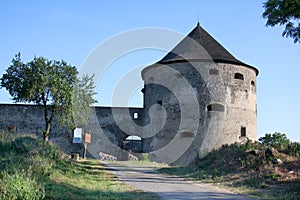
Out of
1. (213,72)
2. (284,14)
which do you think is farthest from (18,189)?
(213,72)

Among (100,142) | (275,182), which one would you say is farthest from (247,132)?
(275,182)

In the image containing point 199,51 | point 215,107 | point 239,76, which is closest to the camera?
point 215,107

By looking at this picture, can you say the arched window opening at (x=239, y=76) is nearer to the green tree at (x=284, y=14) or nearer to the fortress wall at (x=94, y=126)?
the fortress wall at (x=94, y=126)

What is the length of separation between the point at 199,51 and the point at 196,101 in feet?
9.60

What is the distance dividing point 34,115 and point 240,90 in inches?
519

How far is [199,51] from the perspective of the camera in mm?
19734

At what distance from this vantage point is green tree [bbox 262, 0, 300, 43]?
8016 mm

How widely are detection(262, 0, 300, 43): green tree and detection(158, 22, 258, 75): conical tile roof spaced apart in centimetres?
1050

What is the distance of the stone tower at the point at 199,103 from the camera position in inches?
741

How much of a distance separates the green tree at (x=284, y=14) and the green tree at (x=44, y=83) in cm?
956

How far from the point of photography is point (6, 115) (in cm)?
2256

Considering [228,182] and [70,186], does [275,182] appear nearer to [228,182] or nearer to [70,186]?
[228,182]

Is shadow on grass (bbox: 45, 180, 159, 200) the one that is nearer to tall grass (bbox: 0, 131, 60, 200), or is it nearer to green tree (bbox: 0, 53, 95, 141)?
tall grass (bbox: 0, 131, 60, 200)

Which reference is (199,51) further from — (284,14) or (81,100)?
(284,14)
